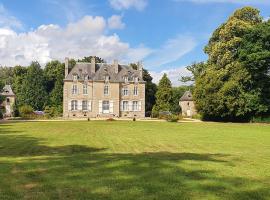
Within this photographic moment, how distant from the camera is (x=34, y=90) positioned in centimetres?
7862

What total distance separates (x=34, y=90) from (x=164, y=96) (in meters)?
27.7

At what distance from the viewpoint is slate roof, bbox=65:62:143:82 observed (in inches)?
2490

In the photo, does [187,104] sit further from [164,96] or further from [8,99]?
[8,99]

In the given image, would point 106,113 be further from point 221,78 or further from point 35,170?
point 35,170

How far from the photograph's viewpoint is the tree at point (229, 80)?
48.0m

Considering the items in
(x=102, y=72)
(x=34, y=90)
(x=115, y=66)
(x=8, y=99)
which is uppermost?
(x=115, y=66)

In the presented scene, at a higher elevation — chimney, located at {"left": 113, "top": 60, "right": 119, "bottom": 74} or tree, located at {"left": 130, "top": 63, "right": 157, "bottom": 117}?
chimney, located at {"left": 113, "top": 60, "right": 119, "bottom": 74}

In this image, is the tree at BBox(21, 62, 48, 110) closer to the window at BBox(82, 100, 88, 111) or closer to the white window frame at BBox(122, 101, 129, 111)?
the window at BBox(82, 100, 88, 111)

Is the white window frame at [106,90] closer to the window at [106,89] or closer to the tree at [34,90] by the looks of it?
the window at [106,89]

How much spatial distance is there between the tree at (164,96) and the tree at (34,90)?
25.6m

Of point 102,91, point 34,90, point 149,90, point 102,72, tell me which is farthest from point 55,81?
point 102,91

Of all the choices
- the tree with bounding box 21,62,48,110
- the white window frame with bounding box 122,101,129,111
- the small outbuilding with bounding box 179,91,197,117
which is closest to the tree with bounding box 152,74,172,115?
the white window frame with bounding box 122,101,129,111

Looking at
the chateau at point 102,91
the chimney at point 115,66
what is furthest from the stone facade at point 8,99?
the chimney at point 115,66

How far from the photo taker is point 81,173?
8.44 meters
